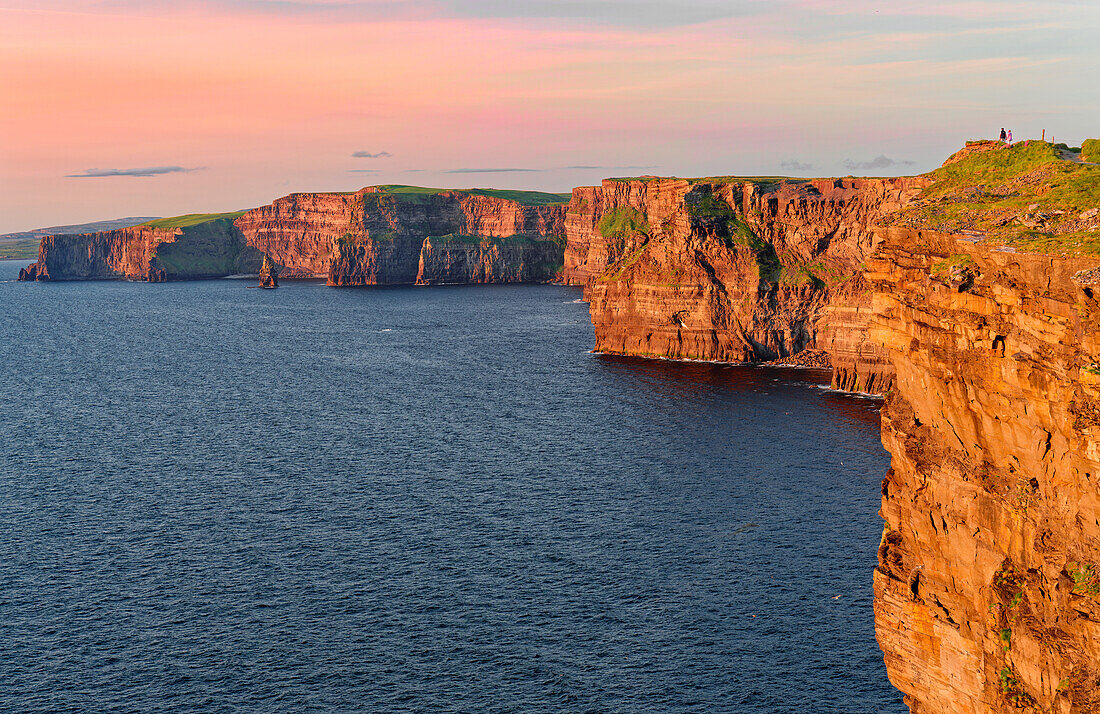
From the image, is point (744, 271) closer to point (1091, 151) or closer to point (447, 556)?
point (447, 556)

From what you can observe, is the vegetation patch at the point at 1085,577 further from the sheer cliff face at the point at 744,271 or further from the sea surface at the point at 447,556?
the sheer cliff face at the point at 744,271

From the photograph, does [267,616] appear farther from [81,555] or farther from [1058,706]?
[1058,706]

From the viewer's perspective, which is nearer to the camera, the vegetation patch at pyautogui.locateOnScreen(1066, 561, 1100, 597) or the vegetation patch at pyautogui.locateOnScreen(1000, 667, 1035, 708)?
the vegetation patch at pyautogui.locateOnScreen(1066, 561, 1100, 597)

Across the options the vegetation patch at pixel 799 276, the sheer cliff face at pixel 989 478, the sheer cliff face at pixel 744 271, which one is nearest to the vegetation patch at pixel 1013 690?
the sheer cliff face at pixel 989 478

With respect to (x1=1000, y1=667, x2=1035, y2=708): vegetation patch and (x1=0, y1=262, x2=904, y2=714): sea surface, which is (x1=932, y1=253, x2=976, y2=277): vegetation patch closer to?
(x1=1000, y1=667, x2=1035, y2=708): vegetation patch

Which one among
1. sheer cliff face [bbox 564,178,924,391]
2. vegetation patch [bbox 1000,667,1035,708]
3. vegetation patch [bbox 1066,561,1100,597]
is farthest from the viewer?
sheer cliff face [bbox 564,178,924,391]

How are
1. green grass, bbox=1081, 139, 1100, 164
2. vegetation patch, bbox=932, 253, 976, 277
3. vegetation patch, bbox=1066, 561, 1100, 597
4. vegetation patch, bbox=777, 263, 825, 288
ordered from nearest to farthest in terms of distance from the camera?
vegetation patch, bbox=1066, 561, 1100, 597 → vegetation patch, bbox=932, 253, 976, 277 → green grass, bbox=1081, 139, 1100, 164 → vegetation patch, bbox=777, 263, 825, 288

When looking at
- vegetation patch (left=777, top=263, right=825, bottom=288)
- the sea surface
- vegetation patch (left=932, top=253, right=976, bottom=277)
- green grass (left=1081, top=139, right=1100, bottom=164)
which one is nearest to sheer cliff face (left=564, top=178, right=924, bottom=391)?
vegetation patch (left=777, top=263, right=825, bottom=288)
